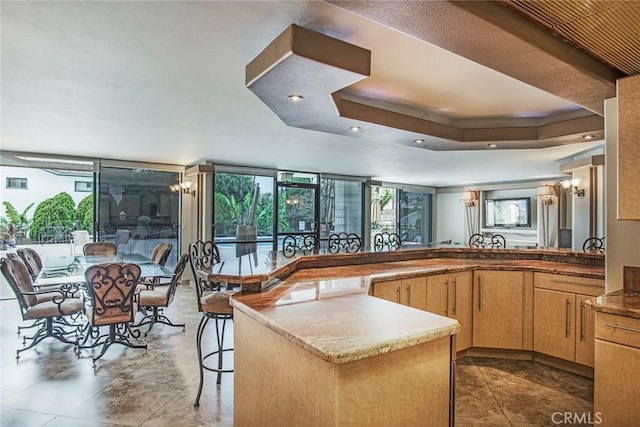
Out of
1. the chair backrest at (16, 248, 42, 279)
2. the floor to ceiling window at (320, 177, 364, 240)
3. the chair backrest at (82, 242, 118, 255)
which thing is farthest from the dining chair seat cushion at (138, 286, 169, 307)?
the floor to ceiling window at (320, 177, 364, 240)

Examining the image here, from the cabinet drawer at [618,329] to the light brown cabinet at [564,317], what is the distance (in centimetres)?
99

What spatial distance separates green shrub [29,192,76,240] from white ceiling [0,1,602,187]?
1.06 metres

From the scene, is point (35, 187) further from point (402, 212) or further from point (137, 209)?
point (402, 212)


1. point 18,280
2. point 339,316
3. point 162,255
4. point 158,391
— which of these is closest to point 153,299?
point 162,255

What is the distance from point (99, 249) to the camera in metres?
5.61

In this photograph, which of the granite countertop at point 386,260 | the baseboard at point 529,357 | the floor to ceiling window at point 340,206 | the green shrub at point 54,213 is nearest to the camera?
the granite countertop at point 386,260

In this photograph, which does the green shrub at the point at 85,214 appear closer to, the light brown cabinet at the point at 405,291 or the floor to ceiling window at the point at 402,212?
the light brown cabinet at the point at 405,291

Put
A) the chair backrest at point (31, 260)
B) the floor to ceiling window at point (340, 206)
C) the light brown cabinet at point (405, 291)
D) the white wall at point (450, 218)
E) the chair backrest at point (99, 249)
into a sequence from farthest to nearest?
the white wall at point (450, 218) < the floor to ceiling window at point (340, 206) < the chair backrest at point (99, 249) < the chair backrest at point (31, 260) < the light brown cabinet at point (405, 291)

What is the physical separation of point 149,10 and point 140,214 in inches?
229

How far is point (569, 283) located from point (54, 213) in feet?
24.6

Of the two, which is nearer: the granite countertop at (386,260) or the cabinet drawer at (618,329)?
the cabinet drawer at (618,329)

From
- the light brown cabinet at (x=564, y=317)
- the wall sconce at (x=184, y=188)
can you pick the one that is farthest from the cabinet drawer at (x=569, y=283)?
the wall sconce at (x=184, y=188)

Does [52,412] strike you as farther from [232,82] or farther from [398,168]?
[398,168]

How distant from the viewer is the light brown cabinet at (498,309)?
340 centimetres
